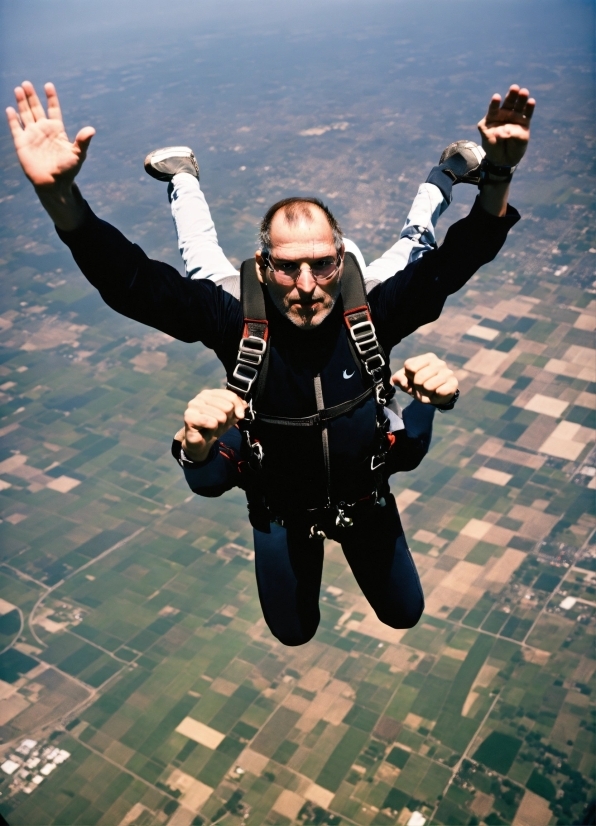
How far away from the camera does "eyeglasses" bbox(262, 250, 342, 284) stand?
217 inches

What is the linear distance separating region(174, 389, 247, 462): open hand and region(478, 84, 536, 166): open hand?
2252 millimetres

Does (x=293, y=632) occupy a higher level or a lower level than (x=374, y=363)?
lower

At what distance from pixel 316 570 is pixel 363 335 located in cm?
261

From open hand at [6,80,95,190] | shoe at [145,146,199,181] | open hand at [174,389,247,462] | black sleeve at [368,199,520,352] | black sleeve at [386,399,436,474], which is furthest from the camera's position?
shoe at [145,146,199,181]

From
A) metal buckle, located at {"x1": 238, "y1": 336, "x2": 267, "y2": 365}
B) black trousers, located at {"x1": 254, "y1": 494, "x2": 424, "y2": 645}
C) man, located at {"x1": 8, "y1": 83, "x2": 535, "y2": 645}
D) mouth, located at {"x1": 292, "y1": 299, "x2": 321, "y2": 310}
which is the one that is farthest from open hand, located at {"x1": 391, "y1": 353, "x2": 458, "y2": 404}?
black trousers, located at {"x1": 254, "y1": 494, "x2": 424, "y2": 645}

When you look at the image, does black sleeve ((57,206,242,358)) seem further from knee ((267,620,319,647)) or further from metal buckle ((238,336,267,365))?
knee ((267,620,319,647))

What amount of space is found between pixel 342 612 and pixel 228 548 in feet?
55.3

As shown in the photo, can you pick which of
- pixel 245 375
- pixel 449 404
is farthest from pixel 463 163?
pixel 245 375

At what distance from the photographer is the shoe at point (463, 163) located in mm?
7125

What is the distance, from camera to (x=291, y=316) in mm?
5691

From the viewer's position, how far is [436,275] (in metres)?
5.58

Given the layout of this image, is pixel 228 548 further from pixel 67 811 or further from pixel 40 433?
pixel 40 433

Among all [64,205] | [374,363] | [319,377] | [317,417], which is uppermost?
[64,205]

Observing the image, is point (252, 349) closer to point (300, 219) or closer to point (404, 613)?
point (300, 219)
